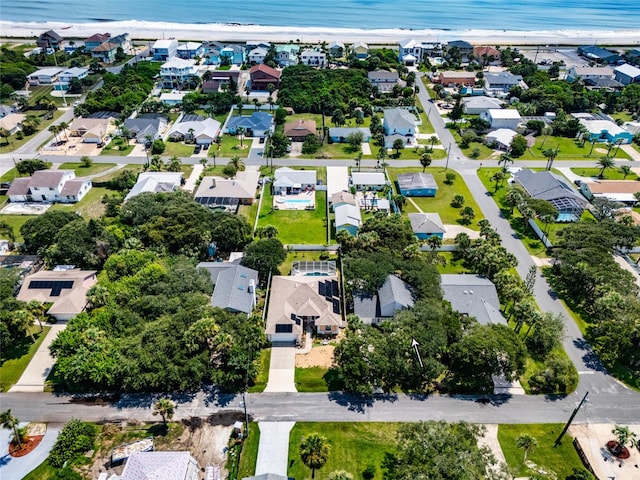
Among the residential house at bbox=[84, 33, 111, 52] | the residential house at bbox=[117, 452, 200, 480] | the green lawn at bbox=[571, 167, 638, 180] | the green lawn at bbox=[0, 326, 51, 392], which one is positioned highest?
the residential house at bbox=[84, 33, 111, 52]

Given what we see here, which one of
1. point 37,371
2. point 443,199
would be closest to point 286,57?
point 443,199

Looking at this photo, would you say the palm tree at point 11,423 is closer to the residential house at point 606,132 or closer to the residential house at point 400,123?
the residential house at point 400,123

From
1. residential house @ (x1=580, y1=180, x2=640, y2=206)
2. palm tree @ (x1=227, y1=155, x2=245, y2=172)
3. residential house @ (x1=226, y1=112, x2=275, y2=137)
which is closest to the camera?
residential house @ (x1=580, y1=180, x2=640, y2=206)

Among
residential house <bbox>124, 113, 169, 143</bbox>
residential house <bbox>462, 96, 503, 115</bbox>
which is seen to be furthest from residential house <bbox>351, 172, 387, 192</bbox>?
residential house <bbox>124, 113, 169, 143</bbox>

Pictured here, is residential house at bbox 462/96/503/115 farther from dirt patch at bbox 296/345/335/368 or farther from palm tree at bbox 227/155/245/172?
dirt patch at bbox 296/345/335/368

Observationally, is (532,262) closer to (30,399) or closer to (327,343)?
(327,343)

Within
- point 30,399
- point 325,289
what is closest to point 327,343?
point 325,289

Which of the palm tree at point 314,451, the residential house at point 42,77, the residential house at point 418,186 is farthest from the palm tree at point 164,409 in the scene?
the residential house at point 42,77

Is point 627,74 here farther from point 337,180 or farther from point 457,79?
point 337,180
